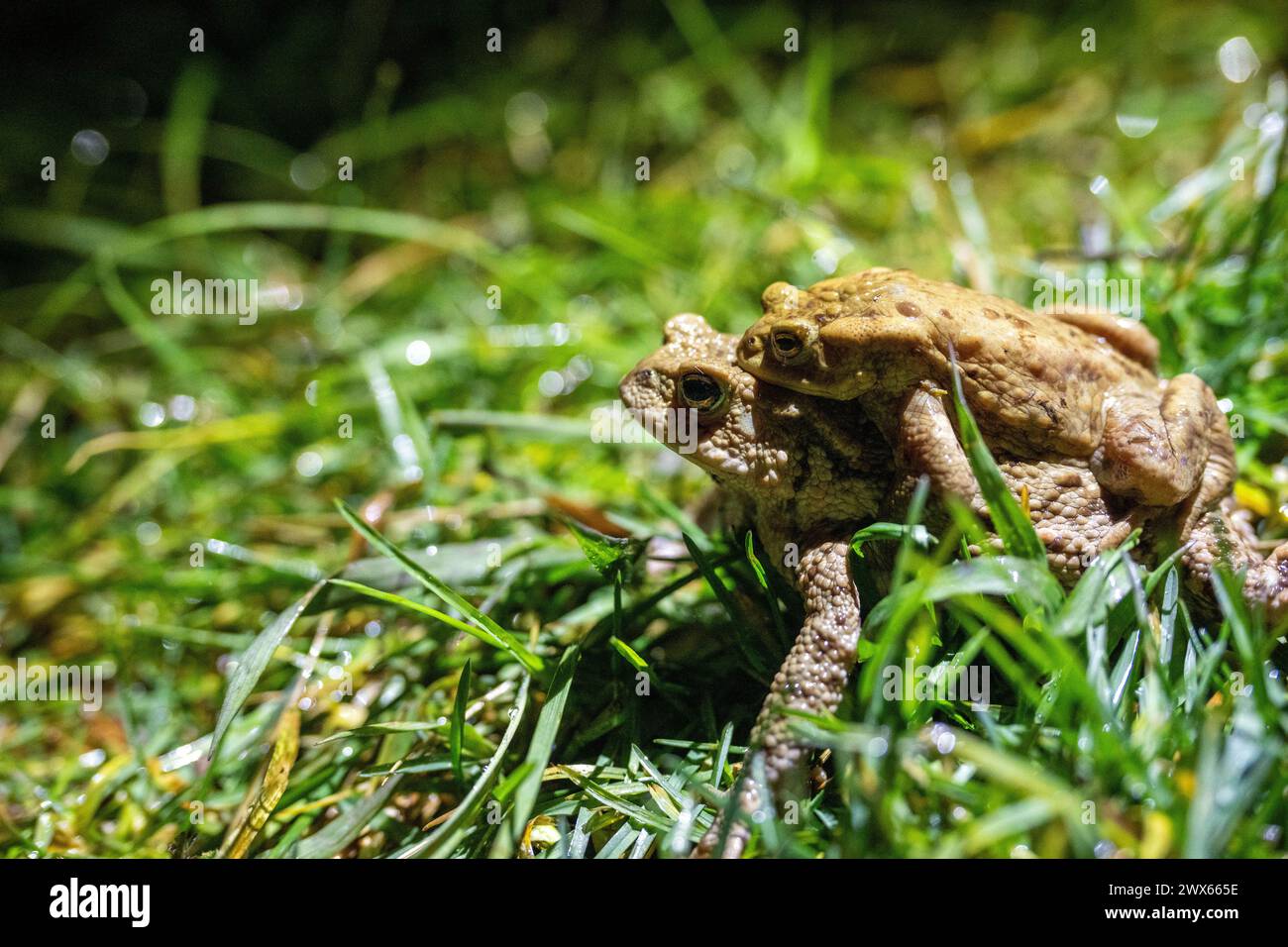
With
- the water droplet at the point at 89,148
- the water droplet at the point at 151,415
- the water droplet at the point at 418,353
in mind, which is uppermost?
the water droplet at the point at 89,148

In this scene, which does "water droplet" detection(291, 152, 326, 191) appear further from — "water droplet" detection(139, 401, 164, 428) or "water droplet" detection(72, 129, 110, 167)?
"water droplet" detection(139, 401, 164, 428)

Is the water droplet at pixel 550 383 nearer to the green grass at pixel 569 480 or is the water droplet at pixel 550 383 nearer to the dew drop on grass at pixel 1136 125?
the green grass at pixel 569 480

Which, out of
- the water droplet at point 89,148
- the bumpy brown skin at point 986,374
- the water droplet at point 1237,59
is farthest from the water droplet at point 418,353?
the water droplet at point 1237,59

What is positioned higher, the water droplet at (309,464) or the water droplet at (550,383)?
the water droplet at (550,383)

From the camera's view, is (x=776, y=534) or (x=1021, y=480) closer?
(x=1021, y=480)

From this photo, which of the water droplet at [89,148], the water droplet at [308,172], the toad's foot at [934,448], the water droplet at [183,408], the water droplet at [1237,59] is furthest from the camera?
the water droplet at [89,148]
